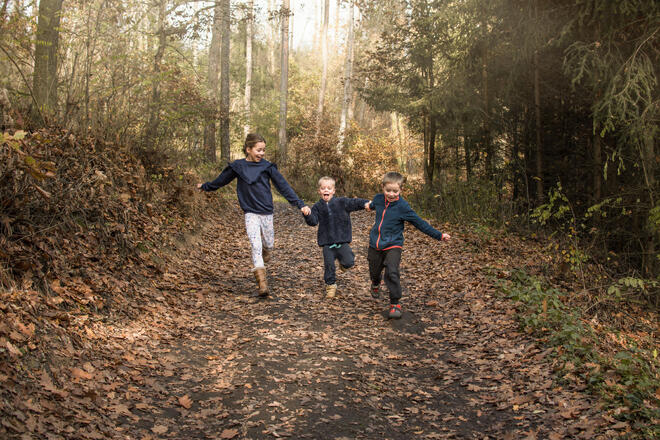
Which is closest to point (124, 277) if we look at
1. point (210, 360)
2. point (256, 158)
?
point (210, 360)

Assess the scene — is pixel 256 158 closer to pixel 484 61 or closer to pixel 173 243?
pixel 173 243

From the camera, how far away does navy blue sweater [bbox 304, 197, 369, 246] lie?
24.7 ft

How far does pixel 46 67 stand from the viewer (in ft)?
25.0

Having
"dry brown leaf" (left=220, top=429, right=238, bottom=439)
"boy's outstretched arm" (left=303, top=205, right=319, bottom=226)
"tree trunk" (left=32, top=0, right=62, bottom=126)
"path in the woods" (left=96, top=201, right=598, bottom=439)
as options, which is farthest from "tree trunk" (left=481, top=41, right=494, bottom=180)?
"dry brown leaf" (left=220, top=429, right=238, bottom=439)

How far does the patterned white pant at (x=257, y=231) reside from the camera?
736 centimetres

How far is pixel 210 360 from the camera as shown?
5.27 metres

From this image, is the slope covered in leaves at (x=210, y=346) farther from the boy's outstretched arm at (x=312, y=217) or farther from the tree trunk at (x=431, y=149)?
the tree trunk at (x=431, y=149)

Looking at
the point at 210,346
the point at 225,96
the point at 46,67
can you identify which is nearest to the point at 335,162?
the point at 225,96

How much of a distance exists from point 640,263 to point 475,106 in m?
6.71

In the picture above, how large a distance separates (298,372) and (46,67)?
20.5 ft

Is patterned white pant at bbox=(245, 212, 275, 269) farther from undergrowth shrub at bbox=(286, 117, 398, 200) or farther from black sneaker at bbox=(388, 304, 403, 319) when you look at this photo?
undergrowth shrub at bbox=(286, 117, 398, 200)

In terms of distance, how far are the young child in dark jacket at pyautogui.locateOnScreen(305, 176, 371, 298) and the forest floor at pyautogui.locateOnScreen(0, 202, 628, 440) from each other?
71 centimetres

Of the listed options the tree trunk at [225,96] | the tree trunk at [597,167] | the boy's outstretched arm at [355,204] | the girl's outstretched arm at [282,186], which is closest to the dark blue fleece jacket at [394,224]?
the boy's outstretched arm at [355,204]

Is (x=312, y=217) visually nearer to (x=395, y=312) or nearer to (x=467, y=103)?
(x=395, y=312)
